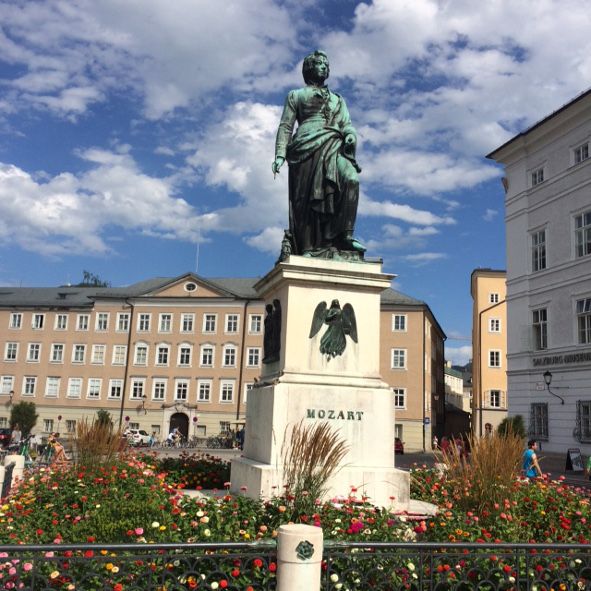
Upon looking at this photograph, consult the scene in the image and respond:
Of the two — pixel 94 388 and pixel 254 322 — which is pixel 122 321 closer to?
pixel 94 388

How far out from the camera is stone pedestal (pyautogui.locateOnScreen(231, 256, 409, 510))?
23.6ft

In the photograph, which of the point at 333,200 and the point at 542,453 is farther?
the point at 542,453

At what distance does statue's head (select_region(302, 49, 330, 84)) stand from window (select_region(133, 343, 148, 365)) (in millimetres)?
46721

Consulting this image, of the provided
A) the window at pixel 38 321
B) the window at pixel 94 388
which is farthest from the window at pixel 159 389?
the window at pixel 38 321

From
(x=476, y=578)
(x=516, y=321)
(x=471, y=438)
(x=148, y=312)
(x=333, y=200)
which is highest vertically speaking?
(x=148, y=312)

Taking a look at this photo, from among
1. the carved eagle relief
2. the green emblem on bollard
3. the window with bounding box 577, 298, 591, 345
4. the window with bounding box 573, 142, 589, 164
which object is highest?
the window with bounding box 573, 142, 589, 164

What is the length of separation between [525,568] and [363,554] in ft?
4.20

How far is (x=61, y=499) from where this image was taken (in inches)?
263

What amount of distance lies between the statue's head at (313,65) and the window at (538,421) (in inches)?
889

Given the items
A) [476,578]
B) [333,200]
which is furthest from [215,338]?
[476,578]

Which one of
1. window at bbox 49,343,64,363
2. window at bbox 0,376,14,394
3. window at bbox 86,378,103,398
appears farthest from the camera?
window at bbox 0,376,14,394

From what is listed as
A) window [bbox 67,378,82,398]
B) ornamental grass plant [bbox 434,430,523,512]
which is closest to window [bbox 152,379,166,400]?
window [bbox 67,378,82,398]

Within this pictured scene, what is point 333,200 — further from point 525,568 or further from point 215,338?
point 215,338

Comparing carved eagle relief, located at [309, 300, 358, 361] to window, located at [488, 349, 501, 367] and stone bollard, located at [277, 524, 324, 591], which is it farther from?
window, located at [488, 349, 501, 367]
